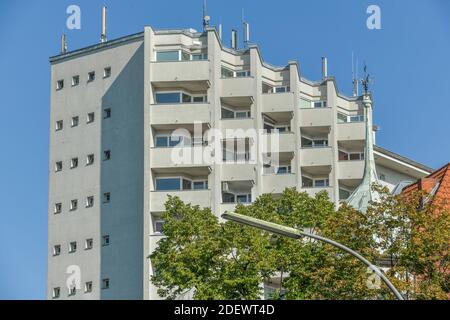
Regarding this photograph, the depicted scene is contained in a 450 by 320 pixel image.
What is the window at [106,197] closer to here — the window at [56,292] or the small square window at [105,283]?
the small square window at [105,283]

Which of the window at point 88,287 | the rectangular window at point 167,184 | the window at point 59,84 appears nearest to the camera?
the rectangular window at point 167,184

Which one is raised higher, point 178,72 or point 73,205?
point 178,72

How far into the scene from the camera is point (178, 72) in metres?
103

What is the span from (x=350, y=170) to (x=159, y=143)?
13.2 metres

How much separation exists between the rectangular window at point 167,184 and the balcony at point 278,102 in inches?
333

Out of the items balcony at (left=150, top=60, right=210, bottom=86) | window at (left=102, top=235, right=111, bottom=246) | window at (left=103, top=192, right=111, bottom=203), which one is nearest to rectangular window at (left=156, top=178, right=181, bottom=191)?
window at (left=103, top=192, right=111, bottom=203)

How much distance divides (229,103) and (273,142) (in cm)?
387

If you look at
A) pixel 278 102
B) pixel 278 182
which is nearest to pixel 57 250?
pixel 278 182

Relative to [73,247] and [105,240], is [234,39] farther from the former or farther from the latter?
[73,247]

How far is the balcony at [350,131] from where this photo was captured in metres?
109

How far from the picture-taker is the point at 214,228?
70.2m

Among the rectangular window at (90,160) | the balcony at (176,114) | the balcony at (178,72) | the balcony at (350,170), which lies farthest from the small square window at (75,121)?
the balcony at (350,170)

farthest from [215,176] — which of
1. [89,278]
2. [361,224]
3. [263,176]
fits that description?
[361,224]
